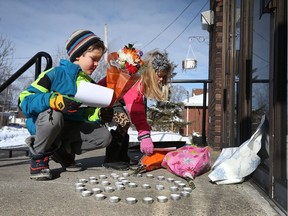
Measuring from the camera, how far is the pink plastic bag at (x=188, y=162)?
264cm

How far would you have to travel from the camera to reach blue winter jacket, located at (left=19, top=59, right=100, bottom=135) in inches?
99.3

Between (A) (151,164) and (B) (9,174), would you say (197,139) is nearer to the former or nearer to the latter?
Answer: (A) (151,164)

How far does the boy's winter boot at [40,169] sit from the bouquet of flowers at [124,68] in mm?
784

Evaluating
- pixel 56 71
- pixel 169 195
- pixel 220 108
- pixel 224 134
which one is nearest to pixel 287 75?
pixel 169 195

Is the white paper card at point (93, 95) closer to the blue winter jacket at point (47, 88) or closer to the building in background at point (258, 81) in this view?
the blue winter jacket at point (47, 88)

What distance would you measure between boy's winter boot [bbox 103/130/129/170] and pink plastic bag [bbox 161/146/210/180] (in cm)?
47

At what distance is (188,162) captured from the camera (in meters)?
2.70

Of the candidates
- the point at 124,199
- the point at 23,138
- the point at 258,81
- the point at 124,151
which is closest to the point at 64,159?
the point at 124,151

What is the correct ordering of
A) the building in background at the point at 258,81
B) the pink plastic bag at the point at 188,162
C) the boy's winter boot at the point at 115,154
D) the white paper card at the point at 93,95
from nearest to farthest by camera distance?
the building in background at the point at 258,81
the white paper card at the point at 93,95
the pink plastic bag at the point at 188,162
the boy's winter boot at the point at 115,154

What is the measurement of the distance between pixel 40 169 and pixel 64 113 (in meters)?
0.53

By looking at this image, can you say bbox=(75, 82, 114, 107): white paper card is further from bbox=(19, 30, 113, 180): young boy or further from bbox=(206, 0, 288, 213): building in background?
bbox=(206, 0, 288, 213): building in background

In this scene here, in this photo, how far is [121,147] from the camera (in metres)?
3.31

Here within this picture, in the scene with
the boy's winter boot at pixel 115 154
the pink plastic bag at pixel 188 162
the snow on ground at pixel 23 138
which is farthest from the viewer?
the snow on ground at pixel 23 138

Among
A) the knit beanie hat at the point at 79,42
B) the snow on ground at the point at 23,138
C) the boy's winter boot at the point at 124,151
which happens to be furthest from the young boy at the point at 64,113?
the snow on ground at the point at 23,138
